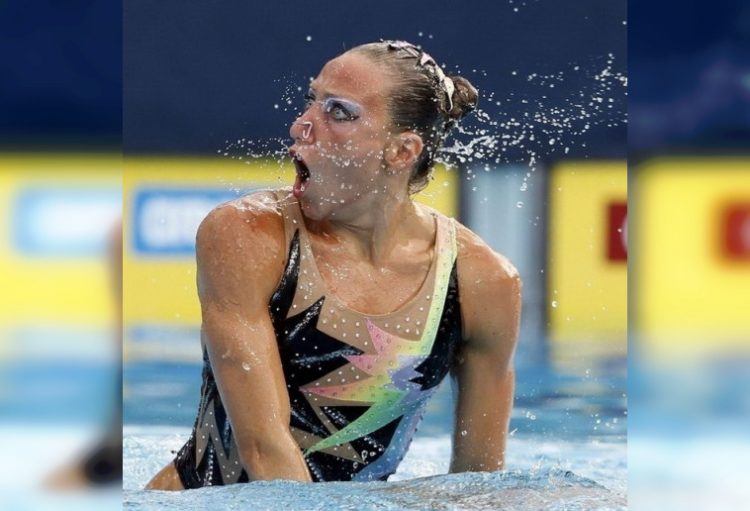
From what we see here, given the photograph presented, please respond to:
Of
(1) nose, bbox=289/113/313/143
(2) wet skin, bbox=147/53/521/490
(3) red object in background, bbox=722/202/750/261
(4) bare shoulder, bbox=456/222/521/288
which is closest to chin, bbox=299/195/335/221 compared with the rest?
(2) wet skin, bbox=147/53/521/490

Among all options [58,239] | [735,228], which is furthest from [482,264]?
[735,228]

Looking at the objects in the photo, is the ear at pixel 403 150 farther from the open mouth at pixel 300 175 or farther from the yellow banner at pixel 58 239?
the yellow banner at pixel 58 239

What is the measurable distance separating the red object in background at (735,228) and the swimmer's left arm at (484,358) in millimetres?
1091

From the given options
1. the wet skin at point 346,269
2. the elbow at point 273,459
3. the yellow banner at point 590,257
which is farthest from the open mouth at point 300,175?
the yellow banner at point 590,257

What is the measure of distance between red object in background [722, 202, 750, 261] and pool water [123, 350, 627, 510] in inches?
23.5

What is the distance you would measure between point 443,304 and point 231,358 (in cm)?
46

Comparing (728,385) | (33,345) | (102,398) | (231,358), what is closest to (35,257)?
(33,345)

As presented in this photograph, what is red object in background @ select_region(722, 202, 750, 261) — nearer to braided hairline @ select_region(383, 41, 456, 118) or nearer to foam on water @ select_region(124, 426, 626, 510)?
foam on water @ select_region(124, 426, 626, 510)

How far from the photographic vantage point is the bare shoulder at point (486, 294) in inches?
90.7

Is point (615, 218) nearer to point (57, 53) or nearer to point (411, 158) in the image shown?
point (411, 158)

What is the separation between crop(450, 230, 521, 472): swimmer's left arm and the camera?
2.31m

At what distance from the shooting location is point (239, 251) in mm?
2135

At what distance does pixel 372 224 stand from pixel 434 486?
0.55 meters

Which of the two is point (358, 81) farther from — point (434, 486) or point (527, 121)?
point (434, 486)
